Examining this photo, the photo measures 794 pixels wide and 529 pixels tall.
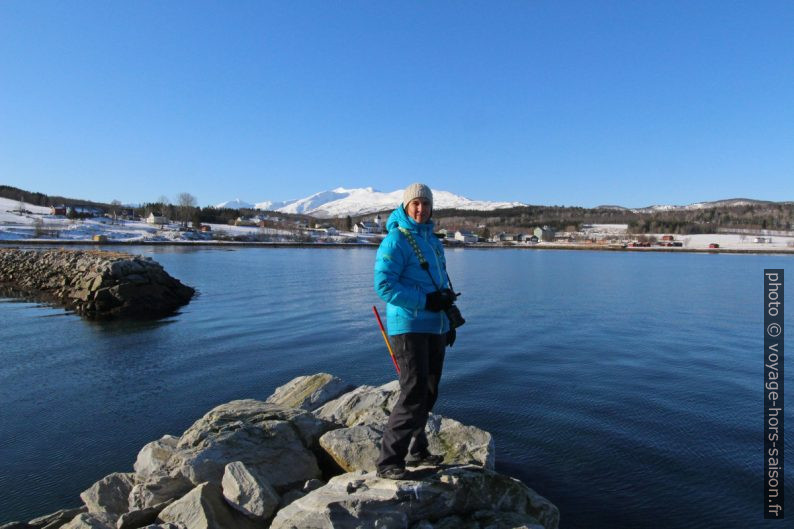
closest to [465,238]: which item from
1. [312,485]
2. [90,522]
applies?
[312,485]

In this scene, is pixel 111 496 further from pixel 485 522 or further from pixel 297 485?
pixel 485 522

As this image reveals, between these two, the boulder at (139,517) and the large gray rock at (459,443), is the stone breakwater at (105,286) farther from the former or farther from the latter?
the large gray rock at (459,443)

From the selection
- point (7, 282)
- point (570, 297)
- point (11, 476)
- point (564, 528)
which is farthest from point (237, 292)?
point (564, 528)

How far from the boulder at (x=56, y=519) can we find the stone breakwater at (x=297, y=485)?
1 centimetres

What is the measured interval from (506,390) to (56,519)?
813 cm

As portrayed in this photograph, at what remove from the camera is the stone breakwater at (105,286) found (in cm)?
2259

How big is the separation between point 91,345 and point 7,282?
24113mm

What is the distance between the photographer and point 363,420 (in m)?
7.03

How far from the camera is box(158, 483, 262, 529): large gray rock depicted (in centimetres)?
465

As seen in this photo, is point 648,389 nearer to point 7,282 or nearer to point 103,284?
point 103,284

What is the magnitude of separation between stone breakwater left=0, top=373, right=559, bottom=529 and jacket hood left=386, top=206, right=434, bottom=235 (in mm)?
2372

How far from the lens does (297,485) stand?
18.6 feet

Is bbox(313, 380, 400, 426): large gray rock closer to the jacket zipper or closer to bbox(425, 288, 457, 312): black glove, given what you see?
the jacket zipper

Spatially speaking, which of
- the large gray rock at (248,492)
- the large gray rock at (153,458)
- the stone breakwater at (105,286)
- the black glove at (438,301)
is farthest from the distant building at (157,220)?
the black glove at (438,301)
